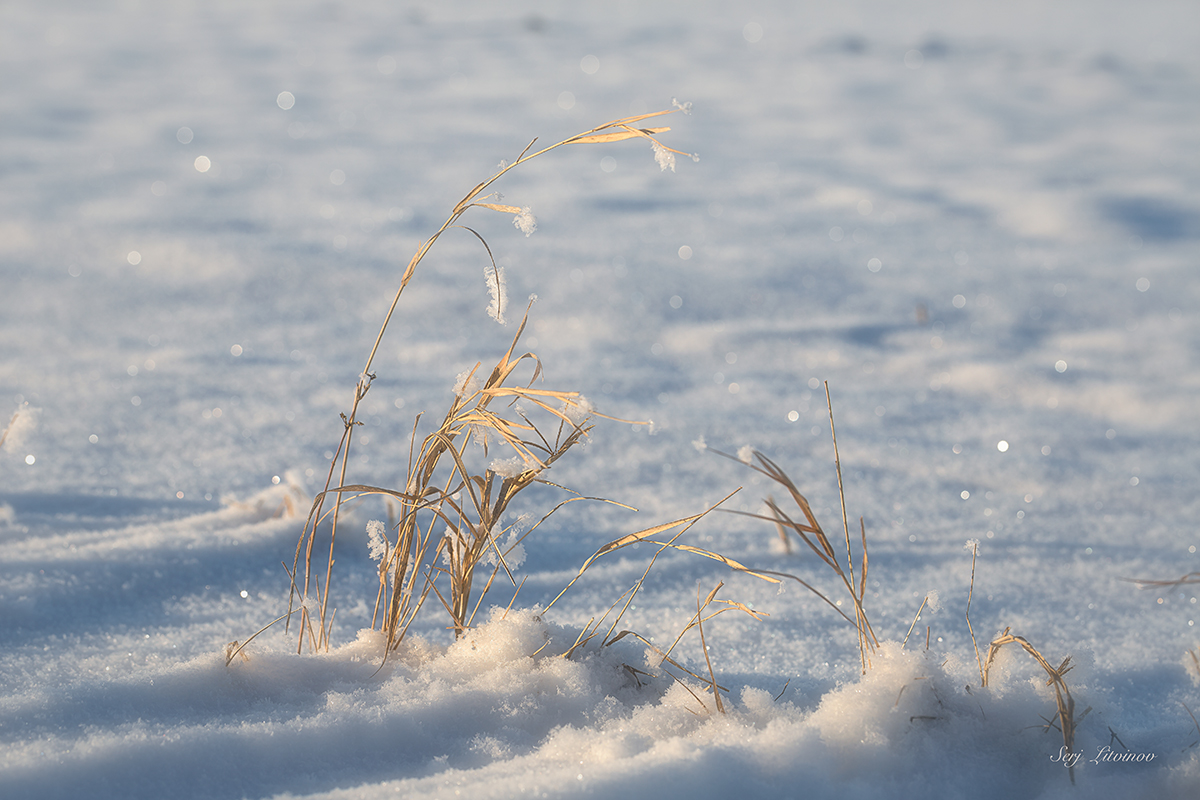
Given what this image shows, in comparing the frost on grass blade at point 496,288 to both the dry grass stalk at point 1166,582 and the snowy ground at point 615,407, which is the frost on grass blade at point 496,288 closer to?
the snowy ground at point 615,407

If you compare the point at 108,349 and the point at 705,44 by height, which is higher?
the point at 705,44

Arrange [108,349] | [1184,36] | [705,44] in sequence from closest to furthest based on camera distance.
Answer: [108,349]
[705,44]
[1184,36]

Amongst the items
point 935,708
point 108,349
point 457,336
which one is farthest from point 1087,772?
point 108,349

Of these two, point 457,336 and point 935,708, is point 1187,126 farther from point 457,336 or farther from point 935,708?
point 935,708

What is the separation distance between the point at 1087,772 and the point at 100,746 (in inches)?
38.8

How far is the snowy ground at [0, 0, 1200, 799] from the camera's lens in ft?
3.18

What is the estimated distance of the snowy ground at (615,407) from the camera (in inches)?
38.2

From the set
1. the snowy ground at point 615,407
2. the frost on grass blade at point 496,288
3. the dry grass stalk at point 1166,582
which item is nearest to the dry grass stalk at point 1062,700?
the snowy ground at point 615,407

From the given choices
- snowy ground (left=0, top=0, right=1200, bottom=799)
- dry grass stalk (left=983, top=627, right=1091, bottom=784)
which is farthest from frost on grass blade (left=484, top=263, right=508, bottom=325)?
dry grass stalk (left=983, top=627, right=1091, bottom=784)

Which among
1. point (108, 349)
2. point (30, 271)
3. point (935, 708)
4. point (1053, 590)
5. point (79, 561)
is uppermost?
point (30, 271)

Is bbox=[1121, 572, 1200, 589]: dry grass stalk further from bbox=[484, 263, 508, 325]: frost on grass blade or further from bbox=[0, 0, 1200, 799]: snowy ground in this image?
bbox=[484, 263, 508, 325]: frost on grass blade

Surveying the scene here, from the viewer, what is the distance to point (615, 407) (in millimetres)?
2391

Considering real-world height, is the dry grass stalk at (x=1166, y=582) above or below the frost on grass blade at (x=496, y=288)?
below

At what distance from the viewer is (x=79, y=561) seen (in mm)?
1439
